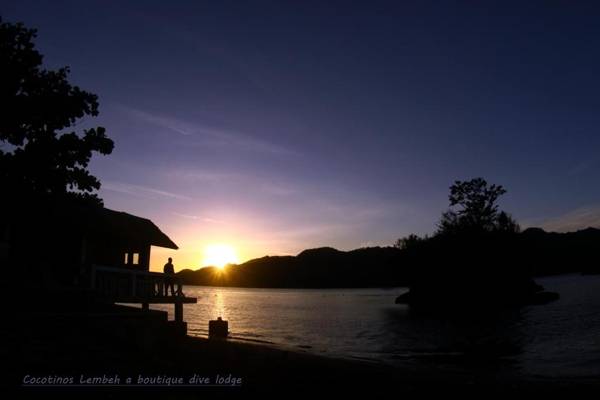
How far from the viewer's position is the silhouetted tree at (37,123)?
64.5 feet

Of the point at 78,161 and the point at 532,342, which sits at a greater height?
the point at 78,161

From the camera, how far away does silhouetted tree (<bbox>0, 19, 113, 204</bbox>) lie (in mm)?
19672

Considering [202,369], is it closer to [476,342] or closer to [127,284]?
[127,284]

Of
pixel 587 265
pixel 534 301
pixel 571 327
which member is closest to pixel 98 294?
pixel 571 327

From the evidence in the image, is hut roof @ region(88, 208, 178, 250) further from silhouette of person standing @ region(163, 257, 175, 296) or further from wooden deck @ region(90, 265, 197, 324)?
wooden deck @ region(90, 265, 197, 324)

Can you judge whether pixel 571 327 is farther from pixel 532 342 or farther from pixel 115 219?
pixel 115 219

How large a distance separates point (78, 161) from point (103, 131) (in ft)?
5.97

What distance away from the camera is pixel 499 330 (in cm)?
4044

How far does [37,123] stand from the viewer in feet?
67.6

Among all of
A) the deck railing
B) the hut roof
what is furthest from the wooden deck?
the hut roof

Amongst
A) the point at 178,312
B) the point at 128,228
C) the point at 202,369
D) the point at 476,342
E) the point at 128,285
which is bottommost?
the point at 476,342

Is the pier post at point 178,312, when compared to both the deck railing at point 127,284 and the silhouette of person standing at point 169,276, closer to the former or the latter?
the silhouette of person standing at point 169,276

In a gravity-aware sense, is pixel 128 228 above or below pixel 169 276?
above

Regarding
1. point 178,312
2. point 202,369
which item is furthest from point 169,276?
point 202,369
